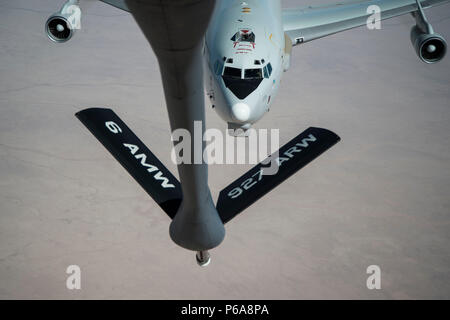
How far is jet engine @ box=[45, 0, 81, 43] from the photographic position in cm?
1745

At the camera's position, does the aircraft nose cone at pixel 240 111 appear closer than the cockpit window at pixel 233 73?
Yes

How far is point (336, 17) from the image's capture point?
1888 centimetres

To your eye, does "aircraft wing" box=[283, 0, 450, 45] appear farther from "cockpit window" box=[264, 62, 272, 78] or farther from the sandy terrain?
"cockpit window" box=[264, 62, 272, 78]

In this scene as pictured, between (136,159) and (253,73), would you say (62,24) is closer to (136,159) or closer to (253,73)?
(253,73)

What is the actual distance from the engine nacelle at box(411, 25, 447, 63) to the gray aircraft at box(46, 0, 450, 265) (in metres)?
0.03

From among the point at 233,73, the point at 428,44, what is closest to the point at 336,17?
the point at 428,44

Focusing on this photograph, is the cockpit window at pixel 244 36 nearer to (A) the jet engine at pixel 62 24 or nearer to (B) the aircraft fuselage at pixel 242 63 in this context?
(B) the aircraft fuselage at pixel 242 63

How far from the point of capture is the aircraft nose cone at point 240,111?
13516 millimetres

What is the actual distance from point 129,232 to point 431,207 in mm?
9383

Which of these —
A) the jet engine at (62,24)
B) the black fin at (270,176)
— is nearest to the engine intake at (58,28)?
the jet engine at (62,24)

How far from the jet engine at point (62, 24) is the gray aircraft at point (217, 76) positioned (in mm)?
38
